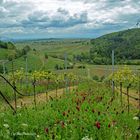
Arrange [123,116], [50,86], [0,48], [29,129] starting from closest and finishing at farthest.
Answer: [29,129] → [123,116] → [50,86] → [0,48]

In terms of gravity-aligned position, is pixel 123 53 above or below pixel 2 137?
below

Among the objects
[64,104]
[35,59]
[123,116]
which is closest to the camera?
[123,116]

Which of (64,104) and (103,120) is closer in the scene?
(103,120)

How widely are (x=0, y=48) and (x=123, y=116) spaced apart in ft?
178

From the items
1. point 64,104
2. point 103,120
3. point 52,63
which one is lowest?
point 52,63

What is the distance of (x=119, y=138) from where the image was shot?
17.5ft

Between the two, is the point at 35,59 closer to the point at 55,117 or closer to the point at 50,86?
the point at 50,86

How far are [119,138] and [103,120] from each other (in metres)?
1.48

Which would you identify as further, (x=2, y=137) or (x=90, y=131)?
(x=90, y=131)

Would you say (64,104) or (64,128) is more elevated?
(64,128)

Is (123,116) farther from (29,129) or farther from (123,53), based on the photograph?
(123,53)

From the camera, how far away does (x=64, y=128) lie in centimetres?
631

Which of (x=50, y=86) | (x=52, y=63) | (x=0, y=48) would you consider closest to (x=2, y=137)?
(x=50, y=86)

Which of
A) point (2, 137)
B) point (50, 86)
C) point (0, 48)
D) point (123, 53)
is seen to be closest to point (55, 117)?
point (2, 137)
